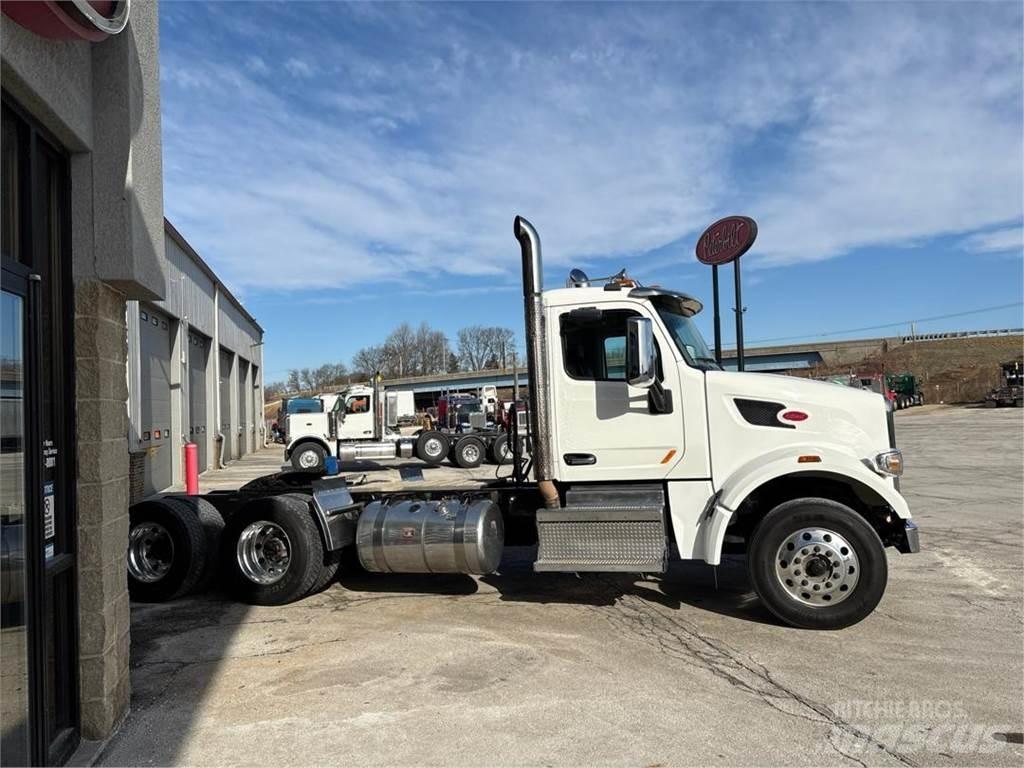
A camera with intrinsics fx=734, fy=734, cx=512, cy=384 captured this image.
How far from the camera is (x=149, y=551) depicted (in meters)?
6.73

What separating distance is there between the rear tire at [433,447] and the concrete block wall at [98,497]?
17.9m

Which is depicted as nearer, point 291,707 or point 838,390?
point 291,707

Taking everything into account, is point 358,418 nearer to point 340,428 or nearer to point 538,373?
point 340,428

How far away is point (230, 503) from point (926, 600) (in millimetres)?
6345

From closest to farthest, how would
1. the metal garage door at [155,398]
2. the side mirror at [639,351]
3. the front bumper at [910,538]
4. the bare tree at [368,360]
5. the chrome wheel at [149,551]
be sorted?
the front bumper at [910,538], the side mirror at [639,351], the chrome wheel at [149,551], the metal garage door at [155,398], the bare tree at [368,360]

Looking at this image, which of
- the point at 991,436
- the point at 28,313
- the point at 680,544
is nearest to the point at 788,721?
the point at 680,544

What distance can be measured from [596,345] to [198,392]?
19187 mm

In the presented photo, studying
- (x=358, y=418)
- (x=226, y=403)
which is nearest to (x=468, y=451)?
(x=358, y=418)

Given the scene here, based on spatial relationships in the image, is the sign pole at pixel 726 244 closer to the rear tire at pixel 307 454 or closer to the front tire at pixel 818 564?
the front tire at pixel 818 564

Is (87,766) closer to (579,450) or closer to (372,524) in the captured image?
(372,524)

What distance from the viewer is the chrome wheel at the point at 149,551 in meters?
6.63

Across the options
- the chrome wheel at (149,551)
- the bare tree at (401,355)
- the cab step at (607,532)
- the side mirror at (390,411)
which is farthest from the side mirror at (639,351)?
the bare tree at (401,355)

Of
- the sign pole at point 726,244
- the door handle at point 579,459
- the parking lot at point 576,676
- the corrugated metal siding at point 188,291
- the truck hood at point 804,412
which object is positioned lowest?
the parking lot at point 576,676

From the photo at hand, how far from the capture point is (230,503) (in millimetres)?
7125
